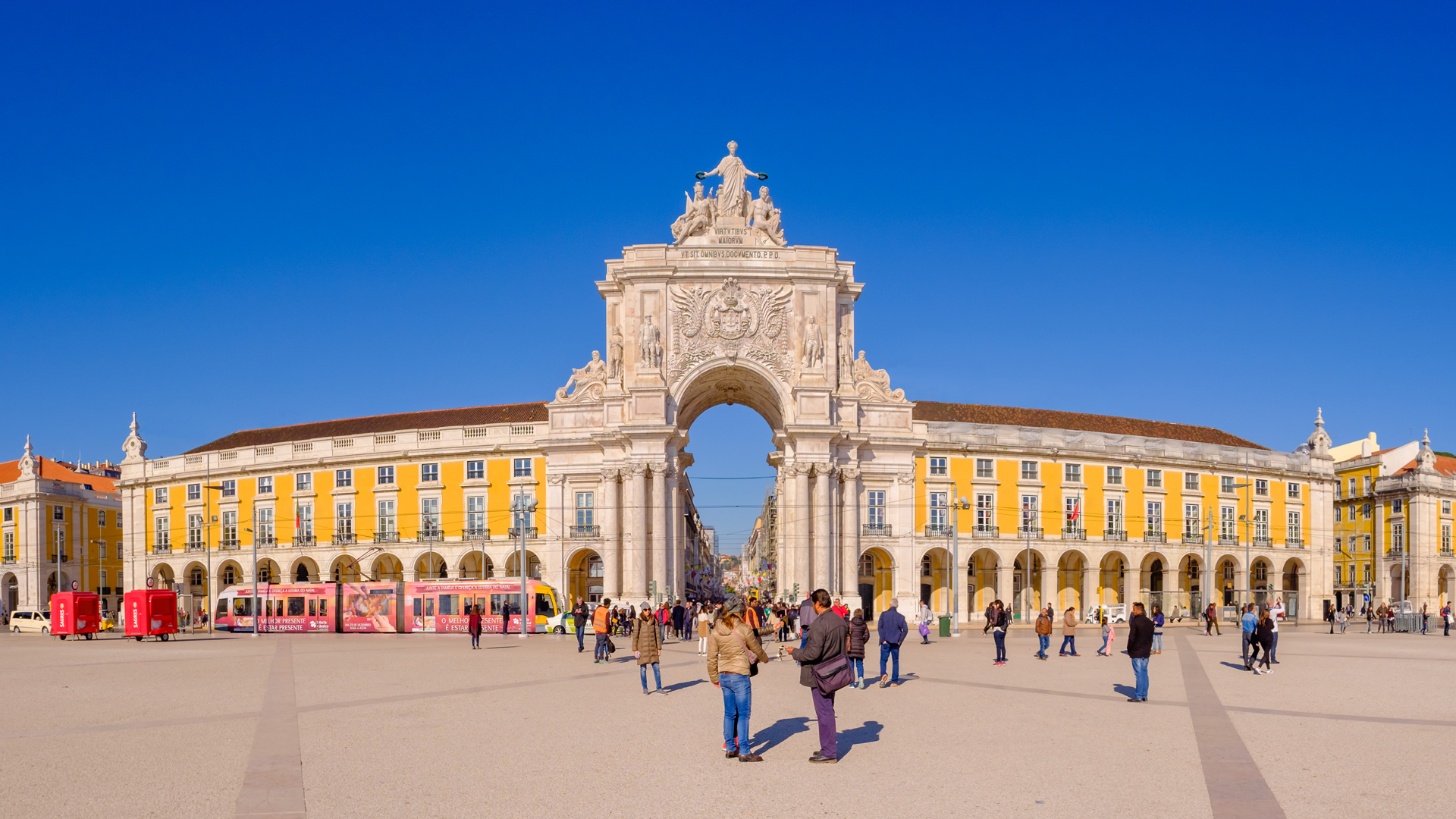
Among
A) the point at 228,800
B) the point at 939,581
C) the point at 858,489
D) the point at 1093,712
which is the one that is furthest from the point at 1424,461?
the point at 228,800

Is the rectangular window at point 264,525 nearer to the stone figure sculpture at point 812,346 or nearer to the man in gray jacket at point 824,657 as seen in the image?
the stone figure sculpture at point 812,346

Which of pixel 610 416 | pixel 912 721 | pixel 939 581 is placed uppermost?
pixel 610 416

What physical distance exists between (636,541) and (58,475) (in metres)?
60.3

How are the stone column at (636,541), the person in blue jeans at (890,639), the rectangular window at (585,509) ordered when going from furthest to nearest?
the rectangular window at (585,509) → the stone column at (636,541) → the person in blue jeans at (890,639)

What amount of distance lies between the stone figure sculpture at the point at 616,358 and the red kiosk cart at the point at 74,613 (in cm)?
2819

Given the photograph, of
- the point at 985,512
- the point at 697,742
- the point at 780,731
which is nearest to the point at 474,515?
the point at 985,512

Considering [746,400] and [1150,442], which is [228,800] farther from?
[1150,442]

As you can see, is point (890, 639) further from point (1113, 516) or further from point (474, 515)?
point (1113, 516)

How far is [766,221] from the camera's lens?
69.0 meters

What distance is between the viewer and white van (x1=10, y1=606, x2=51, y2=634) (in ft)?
225

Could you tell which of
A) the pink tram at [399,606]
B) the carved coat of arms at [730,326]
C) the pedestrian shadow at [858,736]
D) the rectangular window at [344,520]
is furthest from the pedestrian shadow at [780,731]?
the rectangular window at [344,520]

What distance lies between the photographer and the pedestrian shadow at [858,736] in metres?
17.1

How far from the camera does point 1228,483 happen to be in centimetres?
7906

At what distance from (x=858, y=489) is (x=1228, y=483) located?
26.9 meters
